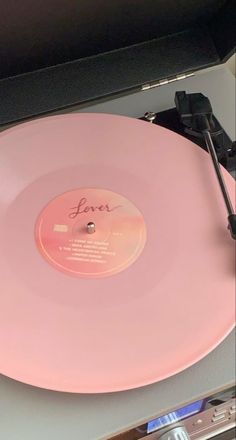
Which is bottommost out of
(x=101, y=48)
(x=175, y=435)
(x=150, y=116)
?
(x=175, y=435)

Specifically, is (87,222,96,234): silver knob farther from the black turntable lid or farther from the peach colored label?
the black turntable lid

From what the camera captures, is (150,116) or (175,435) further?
(150,116)

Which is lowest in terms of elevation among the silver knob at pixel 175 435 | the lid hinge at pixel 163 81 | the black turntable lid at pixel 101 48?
the silver knob at pixel 175 435

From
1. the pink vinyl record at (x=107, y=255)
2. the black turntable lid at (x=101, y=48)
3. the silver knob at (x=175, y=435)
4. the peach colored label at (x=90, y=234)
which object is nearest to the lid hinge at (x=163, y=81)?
the black turntable lid at (x=101, y=48)

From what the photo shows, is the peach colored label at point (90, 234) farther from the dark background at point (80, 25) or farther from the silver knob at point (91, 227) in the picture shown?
the dark background at point (80, 25)

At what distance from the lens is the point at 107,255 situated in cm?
79

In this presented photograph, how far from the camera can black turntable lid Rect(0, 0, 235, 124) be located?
91 cm

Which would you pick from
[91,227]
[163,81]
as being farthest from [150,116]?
[91,227]

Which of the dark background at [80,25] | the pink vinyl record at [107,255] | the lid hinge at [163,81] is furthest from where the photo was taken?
the lid hinge at [163,81]

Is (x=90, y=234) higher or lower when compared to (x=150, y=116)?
lower

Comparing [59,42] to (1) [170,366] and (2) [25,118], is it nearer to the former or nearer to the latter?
(2) [25,118]

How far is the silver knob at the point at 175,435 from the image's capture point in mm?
790

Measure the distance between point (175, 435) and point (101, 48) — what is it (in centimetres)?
56

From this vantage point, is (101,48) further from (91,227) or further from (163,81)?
(91,227)
